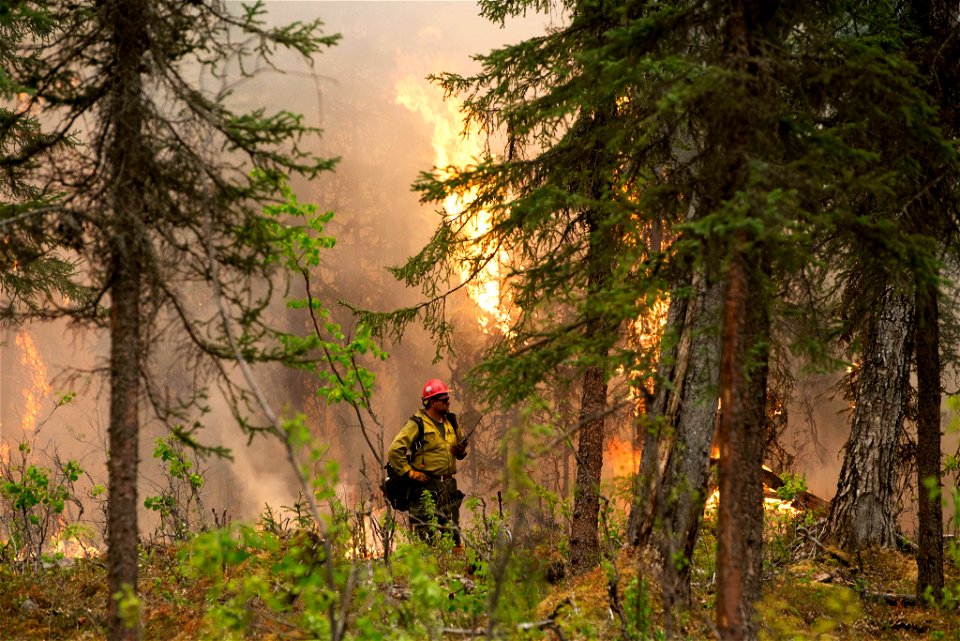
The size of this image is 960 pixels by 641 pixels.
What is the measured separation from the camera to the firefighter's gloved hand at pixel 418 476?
367 inches

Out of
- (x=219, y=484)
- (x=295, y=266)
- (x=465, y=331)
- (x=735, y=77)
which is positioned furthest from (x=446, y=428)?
(x=219, y=484)

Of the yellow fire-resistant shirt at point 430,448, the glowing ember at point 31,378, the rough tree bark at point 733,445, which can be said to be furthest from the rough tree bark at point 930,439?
the glowing ember at point 31,378

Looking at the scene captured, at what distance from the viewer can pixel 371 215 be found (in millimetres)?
46312

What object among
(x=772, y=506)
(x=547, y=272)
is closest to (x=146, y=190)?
(x=547, y=272)

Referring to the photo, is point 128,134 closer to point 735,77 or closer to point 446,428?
point 735,77

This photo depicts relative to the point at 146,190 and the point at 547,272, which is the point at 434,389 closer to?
the point at 547,272

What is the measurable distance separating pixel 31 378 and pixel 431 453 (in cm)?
4797

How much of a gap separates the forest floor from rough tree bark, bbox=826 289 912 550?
104 cm

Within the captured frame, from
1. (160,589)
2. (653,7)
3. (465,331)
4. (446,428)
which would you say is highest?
(465,331)

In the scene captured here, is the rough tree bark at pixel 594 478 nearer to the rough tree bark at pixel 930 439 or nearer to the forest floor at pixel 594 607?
the forest floor at pixel 594 607

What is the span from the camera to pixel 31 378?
4888 centimetres

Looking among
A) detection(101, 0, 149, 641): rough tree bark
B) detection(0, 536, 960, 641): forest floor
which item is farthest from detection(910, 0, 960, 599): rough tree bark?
detection(101, 0, 149, 641): rough tree bark

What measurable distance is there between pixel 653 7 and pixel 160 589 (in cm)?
697

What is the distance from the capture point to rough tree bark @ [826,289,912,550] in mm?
9992
